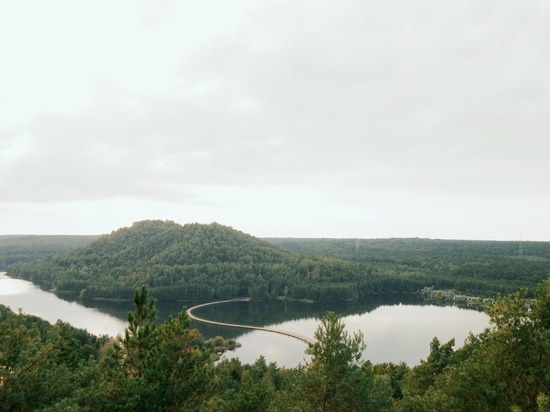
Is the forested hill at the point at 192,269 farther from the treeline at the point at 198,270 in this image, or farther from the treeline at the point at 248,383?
the treeline at the point at 248,383

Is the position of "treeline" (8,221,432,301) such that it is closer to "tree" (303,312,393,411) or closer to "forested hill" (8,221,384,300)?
"forested hill" (8,221,384,300)

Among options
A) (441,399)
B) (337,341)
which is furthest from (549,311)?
(337,341)

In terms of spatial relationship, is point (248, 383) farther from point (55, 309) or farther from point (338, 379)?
point (55, 309)

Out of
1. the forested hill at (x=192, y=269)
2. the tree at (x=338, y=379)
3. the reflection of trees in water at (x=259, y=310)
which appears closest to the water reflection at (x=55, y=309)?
the reflection of trees in water at (x=259, y=310)

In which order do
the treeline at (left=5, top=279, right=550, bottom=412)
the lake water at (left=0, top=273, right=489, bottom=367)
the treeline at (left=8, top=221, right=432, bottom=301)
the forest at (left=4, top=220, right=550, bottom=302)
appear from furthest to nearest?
1. the treeline at (left=8, top=221, right=432, bottom=301)
2. the forest at (left=4, top=220, right=550, bottom=302)
3. the lake water at (left=0, top=273, right=489, bottom=367)
4. the treeline at (left=5, top=279, right=550, bottom=412)

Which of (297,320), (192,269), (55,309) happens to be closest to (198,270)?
(192,269)

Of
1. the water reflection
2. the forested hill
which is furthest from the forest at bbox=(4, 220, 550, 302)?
the water reflection

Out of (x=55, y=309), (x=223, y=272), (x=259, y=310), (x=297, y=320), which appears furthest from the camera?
(x=223, y=272)
